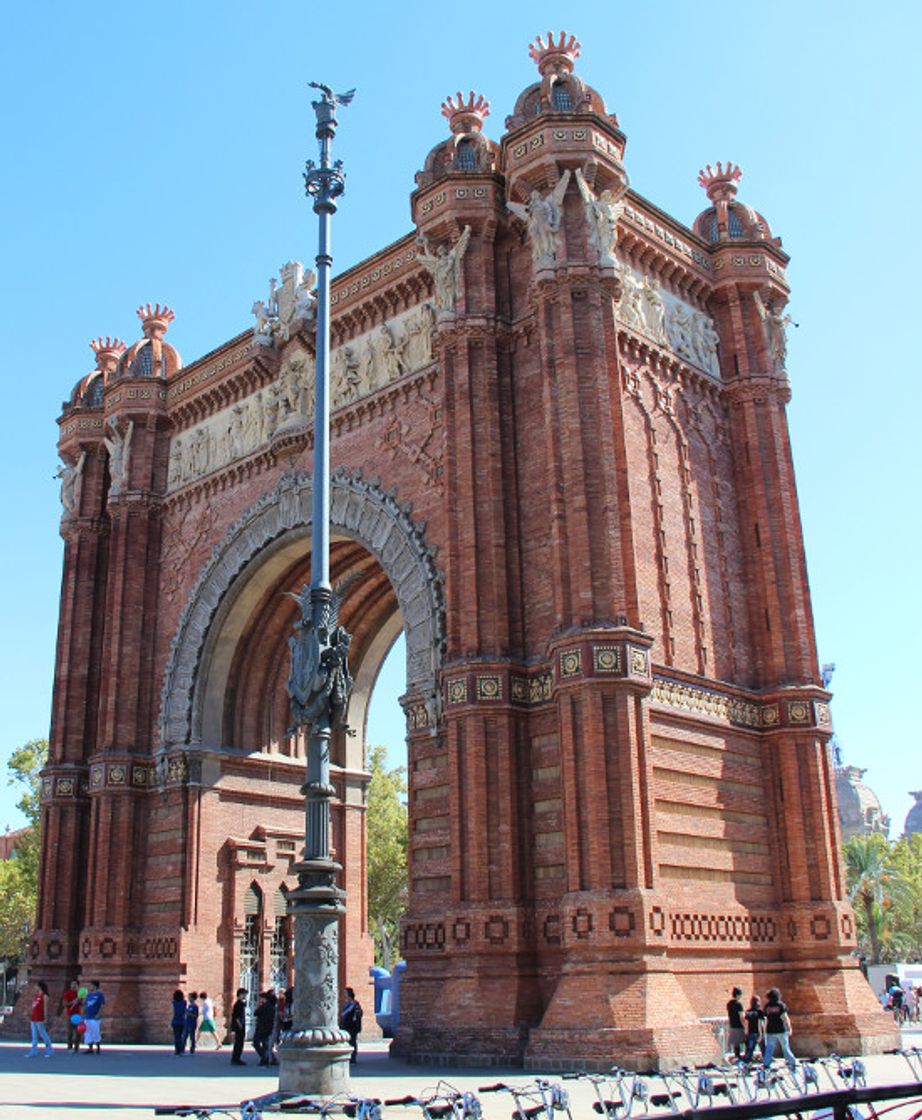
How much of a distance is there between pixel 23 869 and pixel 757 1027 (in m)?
38.5

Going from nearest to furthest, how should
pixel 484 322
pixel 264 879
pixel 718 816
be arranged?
pixel 718 816
pixel 484 322
pixel 264 879

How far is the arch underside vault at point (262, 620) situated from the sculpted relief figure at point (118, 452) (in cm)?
403

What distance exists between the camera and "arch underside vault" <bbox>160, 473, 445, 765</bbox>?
2600cm

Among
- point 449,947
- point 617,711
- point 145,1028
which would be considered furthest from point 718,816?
point 145,1028

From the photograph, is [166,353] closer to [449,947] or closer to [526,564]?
[526,564]

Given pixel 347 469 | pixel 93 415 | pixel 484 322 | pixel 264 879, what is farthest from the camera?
pixel 93 415

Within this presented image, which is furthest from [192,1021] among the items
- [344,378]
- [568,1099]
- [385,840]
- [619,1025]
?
[385,840]

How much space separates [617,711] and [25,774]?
114 ft

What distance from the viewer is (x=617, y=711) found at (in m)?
18.0

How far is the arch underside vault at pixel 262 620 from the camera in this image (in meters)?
26.0

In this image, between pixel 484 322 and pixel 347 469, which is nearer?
pixel 484 322

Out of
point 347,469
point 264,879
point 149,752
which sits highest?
point 347,469

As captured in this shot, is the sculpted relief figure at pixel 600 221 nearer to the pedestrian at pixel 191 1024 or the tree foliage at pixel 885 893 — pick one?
the pedestrian at pixel 191 1024

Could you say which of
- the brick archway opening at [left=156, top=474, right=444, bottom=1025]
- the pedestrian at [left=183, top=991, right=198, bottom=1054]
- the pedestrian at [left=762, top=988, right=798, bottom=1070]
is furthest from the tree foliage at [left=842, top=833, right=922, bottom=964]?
the pedestrian at [left=762, top=988, right=798, bottom=1070]
